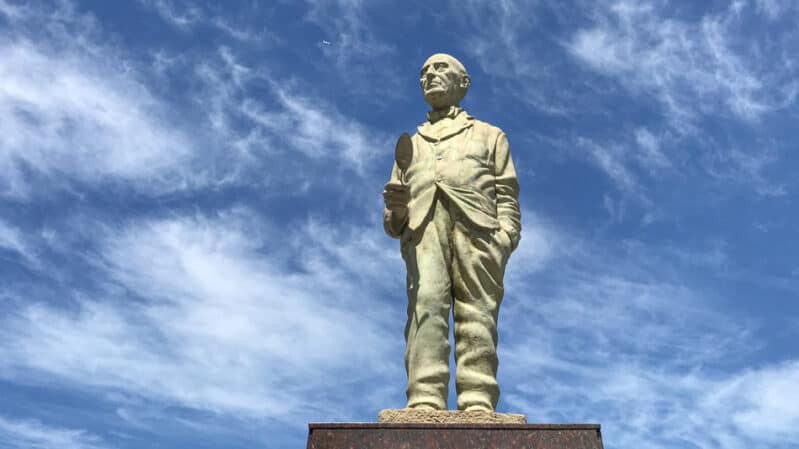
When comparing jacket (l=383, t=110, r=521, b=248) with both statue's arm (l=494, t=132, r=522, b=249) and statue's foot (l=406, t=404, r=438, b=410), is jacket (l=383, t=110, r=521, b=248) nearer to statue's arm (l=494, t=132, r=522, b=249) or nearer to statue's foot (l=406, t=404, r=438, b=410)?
statue's arm (l=494, t=132, r=522, b=249)

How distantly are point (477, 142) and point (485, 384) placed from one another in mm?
2515

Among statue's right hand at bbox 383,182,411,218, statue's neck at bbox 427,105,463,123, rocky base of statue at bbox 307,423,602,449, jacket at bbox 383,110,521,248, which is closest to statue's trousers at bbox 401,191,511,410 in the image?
jacket at bbox 383,110,521,248

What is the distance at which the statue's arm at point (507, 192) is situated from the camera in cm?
822

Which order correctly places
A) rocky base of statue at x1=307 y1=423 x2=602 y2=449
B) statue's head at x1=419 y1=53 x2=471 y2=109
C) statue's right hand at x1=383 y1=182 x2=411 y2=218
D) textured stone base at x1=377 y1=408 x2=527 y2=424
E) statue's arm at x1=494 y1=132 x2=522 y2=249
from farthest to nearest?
statue's head at x1=419 y1=53 x2=471 y2=109, statue's arm at x1=494 y1=132 x2=522 y2=249, statue's right hand at x1=383 y1=182 x2=411 y2=218, textured stone base at x1=377 y1=408 x2=527 y2=424, rocky base of statue at x1=307 y1=423 x2=602 y2=449

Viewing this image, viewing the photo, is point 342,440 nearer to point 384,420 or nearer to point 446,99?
point 384,420

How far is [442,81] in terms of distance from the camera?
350 inches

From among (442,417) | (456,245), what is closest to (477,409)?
(442,417)

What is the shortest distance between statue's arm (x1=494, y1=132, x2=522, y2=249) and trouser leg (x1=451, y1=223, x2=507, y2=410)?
10.7 inches

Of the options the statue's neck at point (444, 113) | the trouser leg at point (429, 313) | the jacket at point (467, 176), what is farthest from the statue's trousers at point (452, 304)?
the statue's neck at point (444, 113)

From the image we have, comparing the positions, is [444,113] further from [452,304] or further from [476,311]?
[476,311]

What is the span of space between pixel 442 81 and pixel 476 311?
265 cm

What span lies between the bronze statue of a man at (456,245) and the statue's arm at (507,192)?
10 mm

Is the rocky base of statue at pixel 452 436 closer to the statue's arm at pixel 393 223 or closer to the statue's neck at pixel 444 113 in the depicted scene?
the statue's arm at pixel 393 223

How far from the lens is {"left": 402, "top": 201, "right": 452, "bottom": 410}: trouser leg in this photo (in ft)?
24.5
